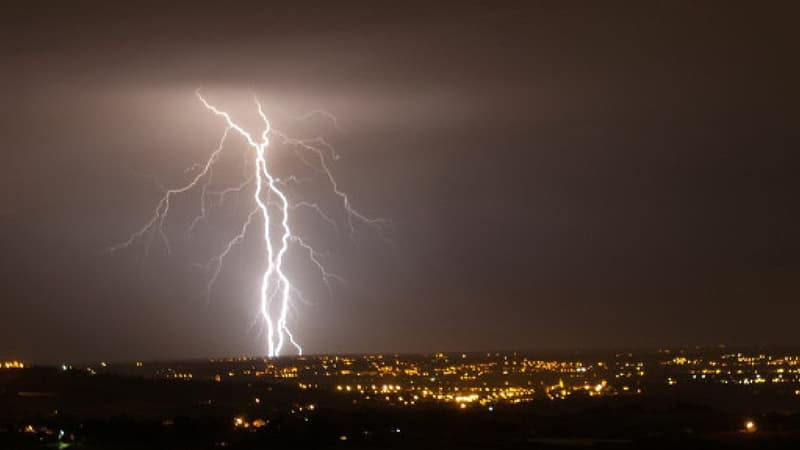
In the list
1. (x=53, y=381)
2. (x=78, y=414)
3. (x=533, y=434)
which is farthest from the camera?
(x=53, y=381)

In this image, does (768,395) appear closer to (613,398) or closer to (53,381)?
(613,398)

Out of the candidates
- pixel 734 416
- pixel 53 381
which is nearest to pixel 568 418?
pixel 734 416

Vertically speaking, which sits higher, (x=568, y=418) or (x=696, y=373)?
(x=696, y=373)

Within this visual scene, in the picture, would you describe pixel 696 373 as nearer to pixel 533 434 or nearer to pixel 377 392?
pixel 377 392

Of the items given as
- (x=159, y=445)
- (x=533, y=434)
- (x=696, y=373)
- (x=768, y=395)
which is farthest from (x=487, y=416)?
(x=696, y=373)

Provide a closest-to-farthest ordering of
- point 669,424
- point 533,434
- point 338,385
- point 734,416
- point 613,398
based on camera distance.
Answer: point 533,434 < point 669,424 < point 734,416 < point 613,398 < point 338,385

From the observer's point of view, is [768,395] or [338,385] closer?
[768,395]
